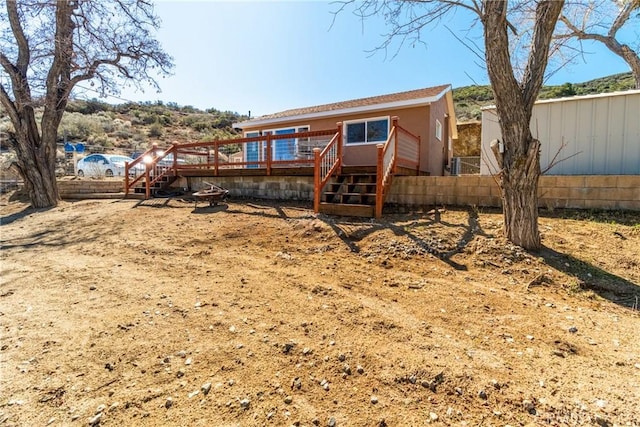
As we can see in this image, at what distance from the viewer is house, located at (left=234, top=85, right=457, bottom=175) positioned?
991 centimetres

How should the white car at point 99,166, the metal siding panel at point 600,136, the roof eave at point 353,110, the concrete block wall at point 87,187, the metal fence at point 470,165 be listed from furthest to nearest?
1. the white car at point 99,166
2. the metal fence at point 470,165
3. the concrete block wall at point 87,187
4. the roof eave at point 353,110
5. the metal siding panel at point 600,136

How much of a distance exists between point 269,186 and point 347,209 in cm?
338

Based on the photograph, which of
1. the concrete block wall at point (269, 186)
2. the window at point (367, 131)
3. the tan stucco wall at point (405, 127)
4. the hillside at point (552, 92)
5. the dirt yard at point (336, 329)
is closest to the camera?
the dirt yard at point (336, 329)

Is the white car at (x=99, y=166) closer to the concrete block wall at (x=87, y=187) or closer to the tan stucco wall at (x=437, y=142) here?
the concrete block wall at (x=87, y=187)

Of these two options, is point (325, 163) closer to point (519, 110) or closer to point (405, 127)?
point (519, 110)

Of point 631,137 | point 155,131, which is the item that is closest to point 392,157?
point 631,137

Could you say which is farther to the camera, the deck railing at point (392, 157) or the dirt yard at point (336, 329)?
the deck railing at point (392, 157)

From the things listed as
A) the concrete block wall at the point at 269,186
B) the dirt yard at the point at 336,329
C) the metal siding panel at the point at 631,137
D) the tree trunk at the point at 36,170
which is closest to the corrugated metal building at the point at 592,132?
the metal siding panel at the point at 631,137

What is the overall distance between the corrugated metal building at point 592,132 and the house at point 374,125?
318 centimetres

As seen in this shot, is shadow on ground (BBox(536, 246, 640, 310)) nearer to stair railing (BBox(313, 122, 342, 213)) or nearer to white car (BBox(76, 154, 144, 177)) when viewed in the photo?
stair railing (BBox(313, 122, 342, 213))

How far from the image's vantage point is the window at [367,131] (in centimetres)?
1036

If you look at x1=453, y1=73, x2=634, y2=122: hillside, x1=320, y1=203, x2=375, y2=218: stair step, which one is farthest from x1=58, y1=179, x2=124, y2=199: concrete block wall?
x1=453, y1=73, x2=634, y2=122: hillside

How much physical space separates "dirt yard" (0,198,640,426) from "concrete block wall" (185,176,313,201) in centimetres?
290

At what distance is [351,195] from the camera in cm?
671
